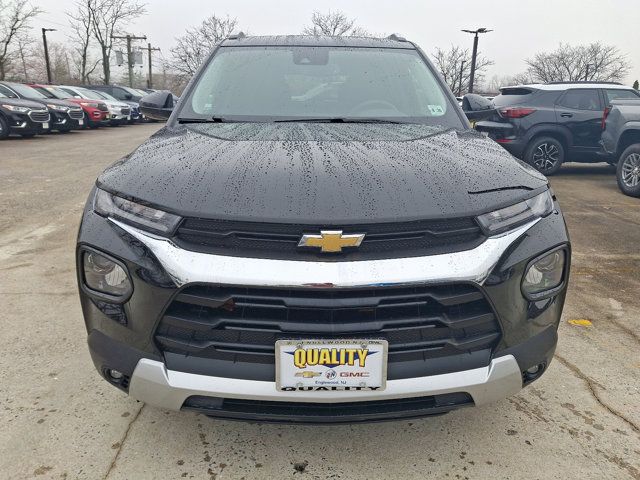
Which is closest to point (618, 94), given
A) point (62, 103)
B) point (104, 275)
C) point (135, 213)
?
point (135, 213)

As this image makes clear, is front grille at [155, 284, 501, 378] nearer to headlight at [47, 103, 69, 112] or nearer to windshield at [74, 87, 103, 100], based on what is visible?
headlight at [47, 103, 69, 112]

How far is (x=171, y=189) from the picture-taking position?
1.59 meters

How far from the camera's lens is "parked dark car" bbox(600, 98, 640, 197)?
696cm

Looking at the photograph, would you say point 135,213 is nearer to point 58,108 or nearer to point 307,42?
point 307,42

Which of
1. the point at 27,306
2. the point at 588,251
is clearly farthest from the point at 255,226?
the point at 588,251

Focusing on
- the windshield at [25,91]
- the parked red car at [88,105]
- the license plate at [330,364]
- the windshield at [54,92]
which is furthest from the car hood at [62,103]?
the license plate at [330,364]

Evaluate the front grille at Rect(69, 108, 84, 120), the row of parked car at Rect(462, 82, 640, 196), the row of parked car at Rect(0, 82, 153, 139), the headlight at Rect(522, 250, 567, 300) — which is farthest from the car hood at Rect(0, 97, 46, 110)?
the headlight at Rect(522, 250, 567, 300)

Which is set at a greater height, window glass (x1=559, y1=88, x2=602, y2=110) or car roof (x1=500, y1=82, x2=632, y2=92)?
car roof (x1=500, y1=82, x2=632, y2=92)

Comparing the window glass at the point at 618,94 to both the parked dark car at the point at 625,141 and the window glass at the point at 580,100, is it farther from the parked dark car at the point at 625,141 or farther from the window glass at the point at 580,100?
the parked dark car at the point at 625,141

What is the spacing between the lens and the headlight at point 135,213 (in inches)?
59.8

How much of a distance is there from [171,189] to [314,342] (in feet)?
2.21

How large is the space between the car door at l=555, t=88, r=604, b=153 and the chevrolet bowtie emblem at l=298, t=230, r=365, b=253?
8.07 metres

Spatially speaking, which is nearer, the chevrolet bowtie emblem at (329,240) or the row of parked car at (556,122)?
the chevrolet bowtie emblem at (329,240)

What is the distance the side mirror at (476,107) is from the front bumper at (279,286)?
1662 mm
